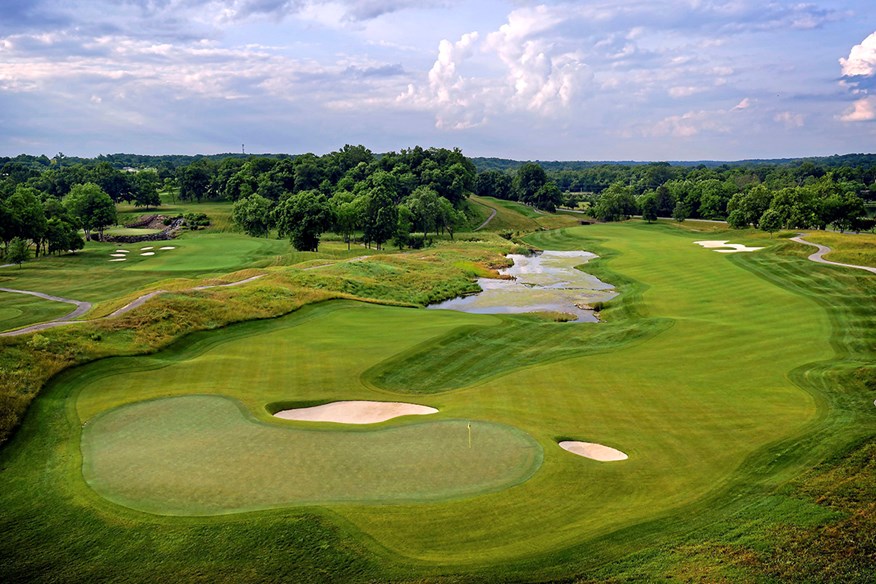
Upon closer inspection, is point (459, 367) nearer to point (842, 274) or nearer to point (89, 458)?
point (89, 458)

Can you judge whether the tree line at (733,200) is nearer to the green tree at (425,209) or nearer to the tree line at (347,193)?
the tree line at (347,193)

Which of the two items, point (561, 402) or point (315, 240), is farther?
point (315, 240)

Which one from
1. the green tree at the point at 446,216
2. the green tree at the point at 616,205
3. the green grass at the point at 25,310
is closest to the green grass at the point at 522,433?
the green grass at the point at 25,310

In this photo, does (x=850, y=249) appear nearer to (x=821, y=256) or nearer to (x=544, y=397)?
(x=821, y=256)

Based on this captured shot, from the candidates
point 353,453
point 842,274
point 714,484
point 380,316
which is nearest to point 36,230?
point 380,316

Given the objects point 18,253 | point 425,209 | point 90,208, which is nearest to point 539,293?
point 425,209

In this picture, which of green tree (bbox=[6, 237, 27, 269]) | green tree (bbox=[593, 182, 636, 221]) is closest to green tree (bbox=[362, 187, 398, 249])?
green tree (bbox=[6, 237, 27, 269])
